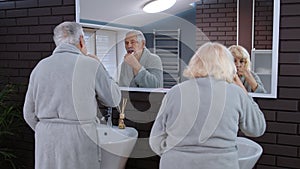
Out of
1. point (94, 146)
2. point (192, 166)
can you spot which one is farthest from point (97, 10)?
point (192, 166)

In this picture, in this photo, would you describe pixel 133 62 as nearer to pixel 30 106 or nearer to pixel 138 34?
pixel 138 34

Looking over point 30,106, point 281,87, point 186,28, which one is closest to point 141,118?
point 186,28

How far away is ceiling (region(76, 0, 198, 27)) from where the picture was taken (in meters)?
2.67

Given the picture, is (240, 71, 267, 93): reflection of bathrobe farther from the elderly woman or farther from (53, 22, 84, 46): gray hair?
(53, 22, 84, 46): gray hair

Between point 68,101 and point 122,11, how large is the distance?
101 cm

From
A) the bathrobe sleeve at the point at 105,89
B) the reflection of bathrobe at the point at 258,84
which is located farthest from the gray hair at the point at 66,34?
the reflection of bathrobe at the point at 258,84

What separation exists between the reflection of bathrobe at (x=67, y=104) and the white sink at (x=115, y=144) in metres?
0.21

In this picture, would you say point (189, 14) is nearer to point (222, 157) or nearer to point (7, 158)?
point (222, 157)

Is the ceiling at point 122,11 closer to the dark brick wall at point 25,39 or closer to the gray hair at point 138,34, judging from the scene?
the gray hair at point 138,34

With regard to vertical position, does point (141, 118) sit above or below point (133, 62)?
below

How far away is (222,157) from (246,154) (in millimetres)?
473

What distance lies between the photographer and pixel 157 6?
2.72 metres

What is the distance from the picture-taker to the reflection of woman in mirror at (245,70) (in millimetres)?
2357

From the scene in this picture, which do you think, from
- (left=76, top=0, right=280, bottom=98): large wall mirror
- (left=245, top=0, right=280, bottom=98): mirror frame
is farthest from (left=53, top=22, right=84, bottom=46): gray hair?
(left=245, top=0, right=280, bottom=98): mirror frame
